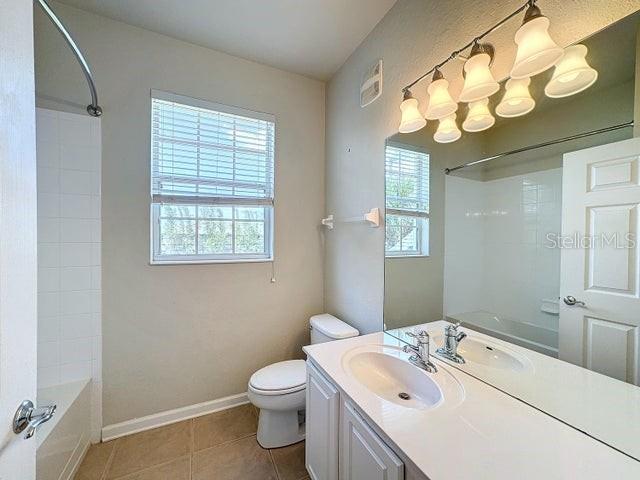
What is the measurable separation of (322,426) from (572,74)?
1.60 m

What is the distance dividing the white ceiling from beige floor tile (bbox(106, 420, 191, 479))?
8.76 ft

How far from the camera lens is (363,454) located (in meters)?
0.86

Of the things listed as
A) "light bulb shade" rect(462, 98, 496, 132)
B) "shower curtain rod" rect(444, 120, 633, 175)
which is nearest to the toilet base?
"shower curtain rod" rect(444, 120, 633, 175)

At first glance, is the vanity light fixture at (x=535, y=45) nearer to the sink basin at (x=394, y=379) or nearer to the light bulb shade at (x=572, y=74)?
the light bulb shade at (x=572, y=74)

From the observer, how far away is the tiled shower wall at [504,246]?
85cm

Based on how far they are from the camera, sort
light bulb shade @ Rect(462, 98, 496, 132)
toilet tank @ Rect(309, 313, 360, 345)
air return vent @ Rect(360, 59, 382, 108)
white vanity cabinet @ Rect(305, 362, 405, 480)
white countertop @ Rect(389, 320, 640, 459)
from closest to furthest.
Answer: white countertop @ Rect(389, 320, 640, 459) < white vanity cabinet @ Rect(305, 362, 405, 480) < light bulb shade @ Rect(462, 98, 496, 132) < air return vent @ Rect(360, 59, 382, 108) < toilet tank @ Rect(309, 313, 360, 345)

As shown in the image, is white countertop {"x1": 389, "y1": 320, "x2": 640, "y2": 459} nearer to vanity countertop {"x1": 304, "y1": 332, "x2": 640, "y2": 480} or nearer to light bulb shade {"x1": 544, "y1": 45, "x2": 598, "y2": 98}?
vanity countertop {"x1": 304, "y1": 332, "x2": 640, "y2": 480}

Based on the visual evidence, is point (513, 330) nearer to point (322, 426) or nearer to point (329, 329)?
point (322, 426)

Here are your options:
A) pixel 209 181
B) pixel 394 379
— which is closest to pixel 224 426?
pixel 394 379

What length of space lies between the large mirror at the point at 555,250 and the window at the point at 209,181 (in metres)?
1.29

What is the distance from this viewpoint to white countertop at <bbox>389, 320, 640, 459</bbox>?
2.20 feet

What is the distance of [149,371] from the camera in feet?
5.66

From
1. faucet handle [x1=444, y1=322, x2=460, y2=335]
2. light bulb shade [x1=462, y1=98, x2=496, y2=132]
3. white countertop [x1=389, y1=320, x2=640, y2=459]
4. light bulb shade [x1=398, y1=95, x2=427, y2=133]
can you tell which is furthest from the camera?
light bulb shade [x1=398, y1=95, x2=427, y2=133]

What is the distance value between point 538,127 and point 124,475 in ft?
8.30
